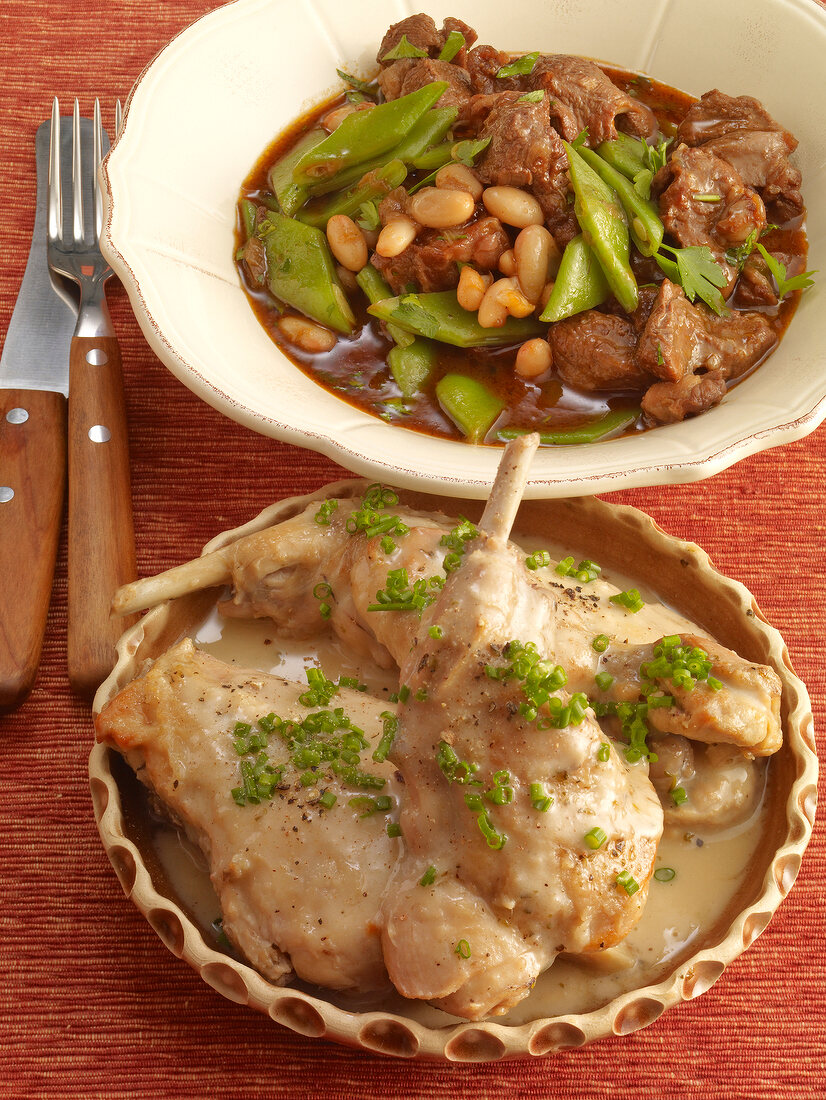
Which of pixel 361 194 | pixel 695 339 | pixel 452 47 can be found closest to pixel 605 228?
pixel 695 339

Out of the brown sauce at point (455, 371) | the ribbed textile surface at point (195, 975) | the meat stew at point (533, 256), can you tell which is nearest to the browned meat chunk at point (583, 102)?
the meat stew at point (533, 256)

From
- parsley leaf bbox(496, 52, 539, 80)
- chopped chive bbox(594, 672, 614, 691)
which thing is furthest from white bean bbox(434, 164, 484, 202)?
chopped chive bbox(594, 672, 614, 691)

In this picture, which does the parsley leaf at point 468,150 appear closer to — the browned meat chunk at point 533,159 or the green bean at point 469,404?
the browned meat chunk at point 533,159

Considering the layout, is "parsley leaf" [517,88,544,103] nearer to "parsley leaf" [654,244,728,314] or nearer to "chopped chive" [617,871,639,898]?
"parsley leaf" [654,244,728,314]

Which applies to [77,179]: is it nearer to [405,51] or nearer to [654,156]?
[405,51]

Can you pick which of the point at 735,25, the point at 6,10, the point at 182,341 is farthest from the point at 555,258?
the point at 6,10

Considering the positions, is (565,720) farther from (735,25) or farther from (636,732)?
(735,25)
